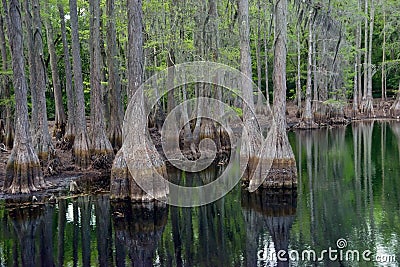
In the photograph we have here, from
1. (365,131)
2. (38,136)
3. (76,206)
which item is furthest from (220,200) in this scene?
(365,131)

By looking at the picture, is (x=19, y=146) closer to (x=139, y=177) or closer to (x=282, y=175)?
(x=139, y=177)

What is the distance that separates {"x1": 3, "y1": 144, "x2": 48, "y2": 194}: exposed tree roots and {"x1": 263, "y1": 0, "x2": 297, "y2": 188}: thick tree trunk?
21.1ft

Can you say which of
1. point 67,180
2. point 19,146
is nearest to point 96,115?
point 67,180

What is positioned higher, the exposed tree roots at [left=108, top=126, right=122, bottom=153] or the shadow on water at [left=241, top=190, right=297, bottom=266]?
the exposed tree roots at [left=108, top=126, right=122, bottom=153]

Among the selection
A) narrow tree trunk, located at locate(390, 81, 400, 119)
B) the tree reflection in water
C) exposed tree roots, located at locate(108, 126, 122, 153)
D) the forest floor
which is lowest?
the tree reflection in water

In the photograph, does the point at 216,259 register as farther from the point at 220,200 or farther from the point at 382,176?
the point at 382,176

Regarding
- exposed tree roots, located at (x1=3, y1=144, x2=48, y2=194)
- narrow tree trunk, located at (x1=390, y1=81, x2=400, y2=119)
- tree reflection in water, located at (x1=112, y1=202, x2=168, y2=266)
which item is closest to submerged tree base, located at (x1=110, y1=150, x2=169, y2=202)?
tree reflection in water, located at (x1=112, y1=202, x2=168, y2=266)

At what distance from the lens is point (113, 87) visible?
1798 centimetres

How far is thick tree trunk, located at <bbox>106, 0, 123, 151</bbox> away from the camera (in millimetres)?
17688

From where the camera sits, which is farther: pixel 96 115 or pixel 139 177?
pixel 96 115

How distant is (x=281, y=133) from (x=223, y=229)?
3.45m

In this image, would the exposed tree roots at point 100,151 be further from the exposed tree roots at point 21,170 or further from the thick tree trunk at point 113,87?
the exposed tree roots at point 21,170

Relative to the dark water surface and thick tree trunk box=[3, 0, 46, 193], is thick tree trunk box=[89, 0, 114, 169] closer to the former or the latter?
thick tree trunk box=[3, 0, 46, 193]

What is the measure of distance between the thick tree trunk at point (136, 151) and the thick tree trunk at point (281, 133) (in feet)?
9.73
